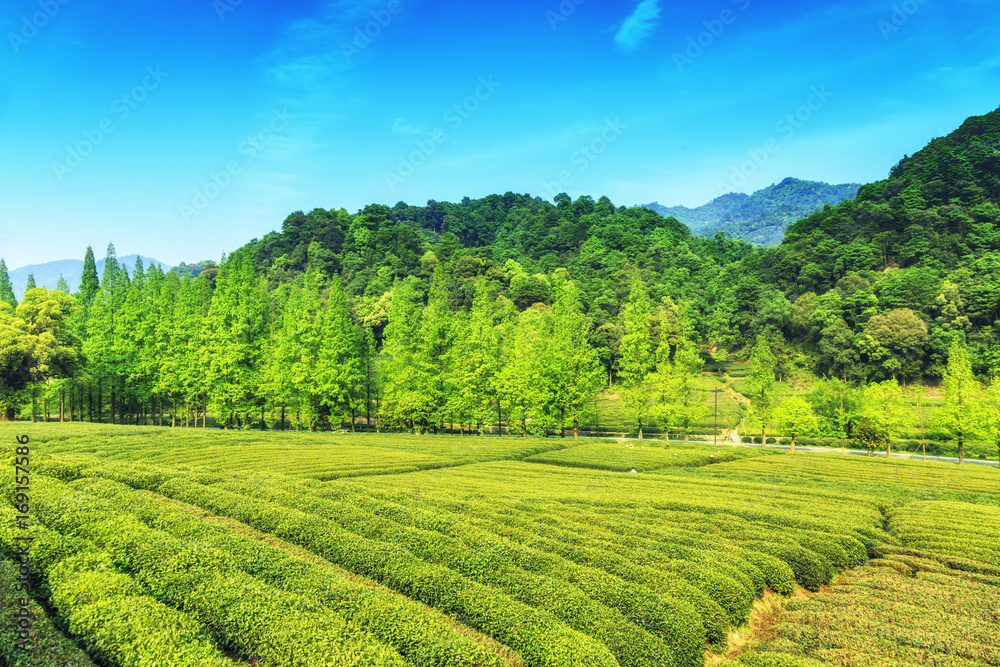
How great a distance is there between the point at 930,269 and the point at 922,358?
1823 cm

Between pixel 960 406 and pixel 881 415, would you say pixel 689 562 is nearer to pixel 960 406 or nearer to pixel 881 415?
pixel 881 415

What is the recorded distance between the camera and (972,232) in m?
91.6

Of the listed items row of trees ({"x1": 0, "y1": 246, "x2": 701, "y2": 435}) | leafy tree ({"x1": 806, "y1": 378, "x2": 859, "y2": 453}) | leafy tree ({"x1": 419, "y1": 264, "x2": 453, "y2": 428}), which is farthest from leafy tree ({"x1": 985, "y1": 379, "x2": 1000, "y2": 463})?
leafy tree ({"x1": 419, "y1": 264, "x2": 453, "y2": 428})

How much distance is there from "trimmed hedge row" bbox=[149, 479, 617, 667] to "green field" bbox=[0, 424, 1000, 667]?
1.9 inches

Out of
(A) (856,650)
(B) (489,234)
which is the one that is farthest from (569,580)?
(B) (489,234)

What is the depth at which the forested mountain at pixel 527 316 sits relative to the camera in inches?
1966

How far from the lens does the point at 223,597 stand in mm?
10570

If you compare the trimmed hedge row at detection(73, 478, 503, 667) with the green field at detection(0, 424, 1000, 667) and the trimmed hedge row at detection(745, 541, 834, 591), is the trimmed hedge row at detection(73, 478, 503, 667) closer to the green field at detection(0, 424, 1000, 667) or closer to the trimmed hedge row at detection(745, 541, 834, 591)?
the green field at detection(0, 424, 1000, 667)

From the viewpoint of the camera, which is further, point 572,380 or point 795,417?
point 795,417

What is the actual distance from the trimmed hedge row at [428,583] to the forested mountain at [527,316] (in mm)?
32377

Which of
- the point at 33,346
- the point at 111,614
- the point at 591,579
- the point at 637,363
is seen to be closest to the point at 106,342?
the point at 33,346

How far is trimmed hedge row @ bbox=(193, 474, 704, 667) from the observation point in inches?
416

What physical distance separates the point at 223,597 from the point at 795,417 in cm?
5946

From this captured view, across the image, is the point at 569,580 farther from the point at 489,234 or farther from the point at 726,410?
the point at 489,234
